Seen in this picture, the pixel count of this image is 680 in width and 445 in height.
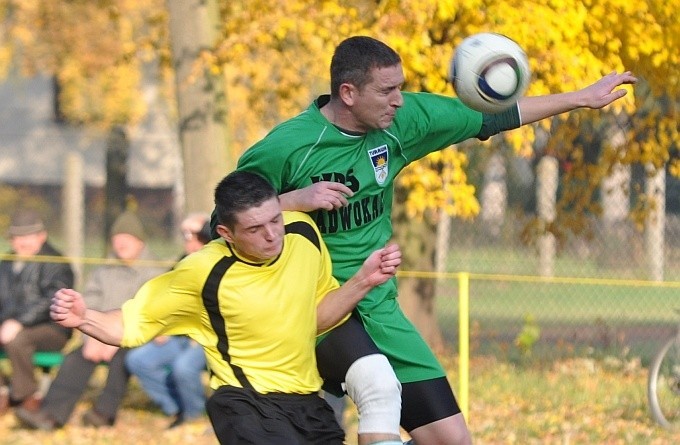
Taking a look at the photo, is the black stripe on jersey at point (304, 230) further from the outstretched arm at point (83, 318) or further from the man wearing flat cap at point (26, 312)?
the man wearing flat cap at point (26, 312)

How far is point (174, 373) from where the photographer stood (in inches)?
376

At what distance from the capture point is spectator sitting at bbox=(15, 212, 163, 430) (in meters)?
9.70

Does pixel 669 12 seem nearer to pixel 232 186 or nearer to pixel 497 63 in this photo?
pixel 497 63

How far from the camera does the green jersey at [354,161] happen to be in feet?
17.5

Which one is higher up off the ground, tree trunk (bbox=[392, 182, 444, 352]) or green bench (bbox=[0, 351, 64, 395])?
tree trunk (bbox=[392, 182, 444, 352])

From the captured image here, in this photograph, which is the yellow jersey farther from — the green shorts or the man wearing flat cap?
the man wearing flat cap

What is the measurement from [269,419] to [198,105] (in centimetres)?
629

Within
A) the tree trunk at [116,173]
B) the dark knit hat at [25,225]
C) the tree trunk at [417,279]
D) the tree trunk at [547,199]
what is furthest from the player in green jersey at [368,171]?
the tree trunk at [116,173]

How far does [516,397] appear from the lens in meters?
10.4

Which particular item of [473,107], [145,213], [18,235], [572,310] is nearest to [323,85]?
[572,310]

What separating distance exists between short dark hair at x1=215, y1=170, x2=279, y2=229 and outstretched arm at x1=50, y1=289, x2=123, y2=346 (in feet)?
1.87

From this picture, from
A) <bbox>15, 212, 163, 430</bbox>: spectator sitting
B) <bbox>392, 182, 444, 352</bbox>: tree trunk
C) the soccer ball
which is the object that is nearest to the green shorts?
the soccer ball

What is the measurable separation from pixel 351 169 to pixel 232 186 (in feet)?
1.88

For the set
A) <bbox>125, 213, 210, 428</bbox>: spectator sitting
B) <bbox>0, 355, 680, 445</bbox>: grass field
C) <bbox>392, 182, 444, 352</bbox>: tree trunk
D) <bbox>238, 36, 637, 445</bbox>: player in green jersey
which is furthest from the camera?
<bbox>392, 182, 444, 352</bbox>: tree trunk
